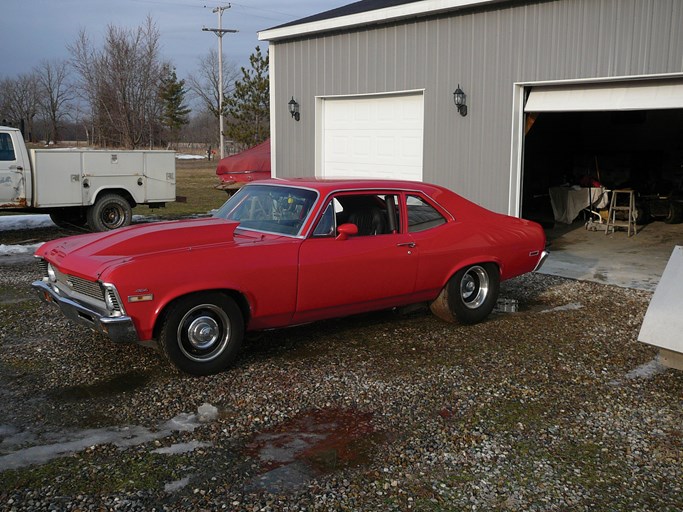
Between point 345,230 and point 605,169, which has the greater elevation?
point 605,169

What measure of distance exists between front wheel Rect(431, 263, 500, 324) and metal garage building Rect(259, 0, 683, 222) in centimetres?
392

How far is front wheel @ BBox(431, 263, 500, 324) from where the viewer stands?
6.73m

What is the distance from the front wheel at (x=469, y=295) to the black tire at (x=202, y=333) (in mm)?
2255

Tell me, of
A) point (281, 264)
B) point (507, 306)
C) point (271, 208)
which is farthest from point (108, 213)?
point (281, 264)

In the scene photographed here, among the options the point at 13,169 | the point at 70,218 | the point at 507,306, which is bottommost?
the point at 507,306

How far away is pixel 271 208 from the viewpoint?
6.18 meters

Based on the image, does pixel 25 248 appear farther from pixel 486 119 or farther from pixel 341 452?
pixel 341 452

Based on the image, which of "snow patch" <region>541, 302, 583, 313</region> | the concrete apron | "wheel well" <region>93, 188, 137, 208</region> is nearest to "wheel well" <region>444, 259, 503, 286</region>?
"snow patch" <region>541, 302, 583, 313</region>

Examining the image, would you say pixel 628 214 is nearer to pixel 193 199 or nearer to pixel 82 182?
pixel 82 182

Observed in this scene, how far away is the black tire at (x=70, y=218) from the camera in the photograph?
13.5m

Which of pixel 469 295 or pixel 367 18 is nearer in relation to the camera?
pixel 469 295

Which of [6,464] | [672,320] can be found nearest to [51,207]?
[6,464]

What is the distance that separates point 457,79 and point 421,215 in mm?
5219

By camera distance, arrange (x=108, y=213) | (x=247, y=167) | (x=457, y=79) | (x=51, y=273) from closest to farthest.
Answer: (x=51, y=273) → (x=457, y=79) → (x=108, y=213) → (x=247, y=167)
